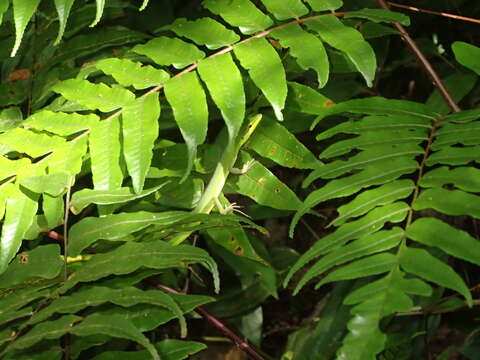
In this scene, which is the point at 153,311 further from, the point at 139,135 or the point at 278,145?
the point at 278,145

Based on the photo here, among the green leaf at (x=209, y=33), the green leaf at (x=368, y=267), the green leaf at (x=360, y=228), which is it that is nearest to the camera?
→ the green leaf at (x=368, y=267)

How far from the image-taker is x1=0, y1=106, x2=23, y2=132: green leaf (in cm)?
222

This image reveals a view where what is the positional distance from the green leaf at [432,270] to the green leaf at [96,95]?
0.88 metres

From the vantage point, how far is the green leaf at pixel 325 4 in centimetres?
194

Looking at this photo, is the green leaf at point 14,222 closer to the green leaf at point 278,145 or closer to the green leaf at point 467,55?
the green leaf at point 278,145

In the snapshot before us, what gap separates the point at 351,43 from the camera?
1827 millimetres

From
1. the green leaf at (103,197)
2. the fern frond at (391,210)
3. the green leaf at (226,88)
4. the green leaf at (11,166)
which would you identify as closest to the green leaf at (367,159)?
the fern frond at (391,210)

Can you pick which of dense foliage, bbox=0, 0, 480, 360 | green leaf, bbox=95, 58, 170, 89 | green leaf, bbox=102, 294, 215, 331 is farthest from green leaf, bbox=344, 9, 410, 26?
green leaf, bbox=102, 294, 215, 331

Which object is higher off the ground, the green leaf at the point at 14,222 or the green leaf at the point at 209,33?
the green leaf at the point at 209,33

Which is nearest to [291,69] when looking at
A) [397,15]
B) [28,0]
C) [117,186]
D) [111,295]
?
[397,15]

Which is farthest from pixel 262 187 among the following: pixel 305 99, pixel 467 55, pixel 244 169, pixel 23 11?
pixel 23 11

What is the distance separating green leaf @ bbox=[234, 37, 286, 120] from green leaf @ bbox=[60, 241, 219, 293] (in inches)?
17.2

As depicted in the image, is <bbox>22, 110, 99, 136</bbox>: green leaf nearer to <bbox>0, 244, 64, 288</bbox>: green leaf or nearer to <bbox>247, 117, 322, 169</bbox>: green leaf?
<bbox>0, 244, 64, 288</bbox>: green leaf

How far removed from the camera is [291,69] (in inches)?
83.4
